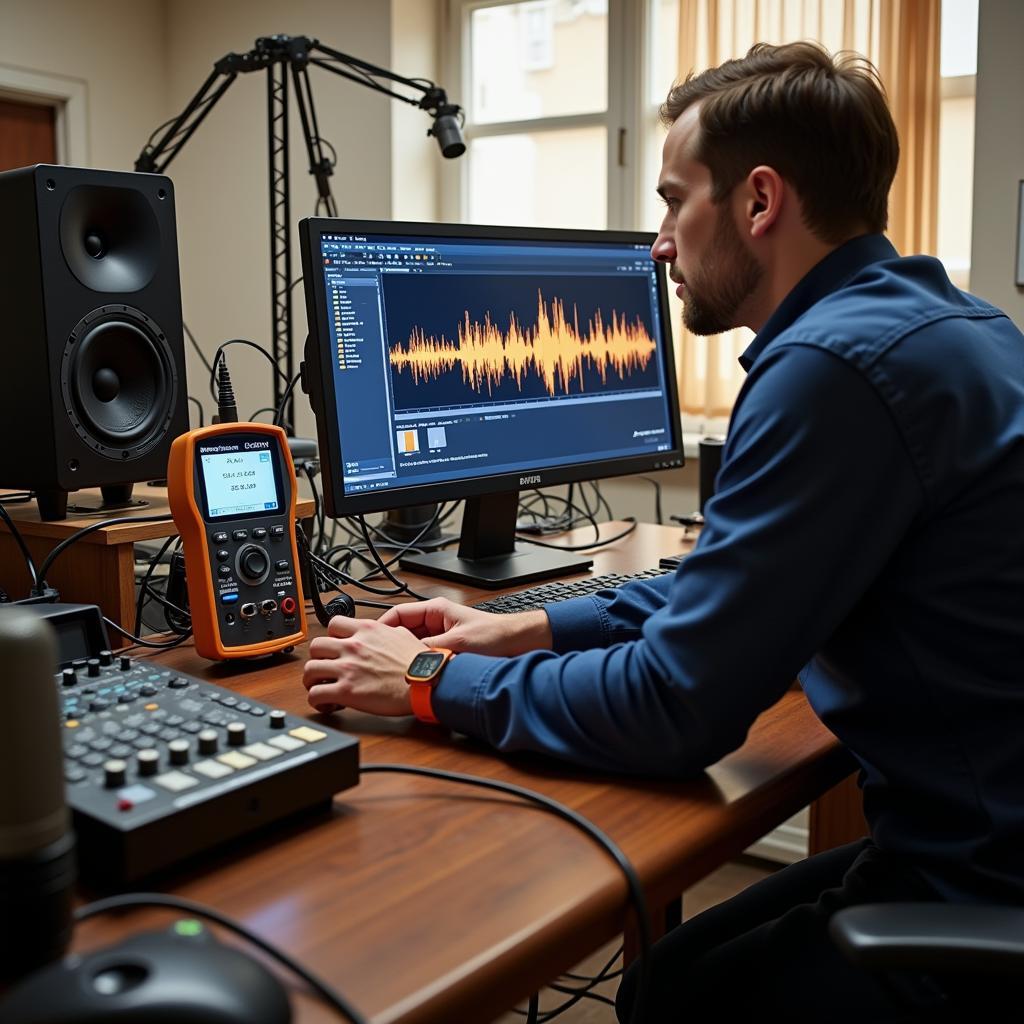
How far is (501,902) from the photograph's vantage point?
67 cm

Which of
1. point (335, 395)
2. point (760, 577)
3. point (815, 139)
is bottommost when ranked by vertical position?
point (760, 577)

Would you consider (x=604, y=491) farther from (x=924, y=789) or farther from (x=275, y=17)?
(x=924, y=789)

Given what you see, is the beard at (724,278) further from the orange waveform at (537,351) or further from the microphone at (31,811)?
the microphone at (31,811)

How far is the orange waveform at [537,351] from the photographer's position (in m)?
1.47

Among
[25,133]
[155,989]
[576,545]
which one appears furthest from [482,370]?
[25,133]

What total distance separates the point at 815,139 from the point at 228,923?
0.85 metres

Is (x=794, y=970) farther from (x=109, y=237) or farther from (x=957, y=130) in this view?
(x=957, y=130)

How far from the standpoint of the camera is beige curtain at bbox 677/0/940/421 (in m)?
2.86

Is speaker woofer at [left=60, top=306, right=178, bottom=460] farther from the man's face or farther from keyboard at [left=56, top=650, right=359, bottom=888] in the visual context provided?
the man's face

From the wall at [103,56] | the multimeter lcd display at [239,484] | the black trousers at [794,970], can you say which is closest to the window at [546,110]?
the wall at [103,56]

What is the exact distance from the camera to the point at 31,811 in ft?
1.81

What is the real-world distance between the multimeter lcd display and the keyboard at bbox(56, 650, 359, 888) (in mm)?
264

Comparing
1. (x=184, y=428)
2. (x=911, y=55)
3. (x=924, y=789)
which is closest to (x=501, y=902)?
(x=924, y=789)

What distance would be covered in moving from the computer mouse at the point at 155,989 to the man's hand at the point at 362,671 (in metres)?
0.45
